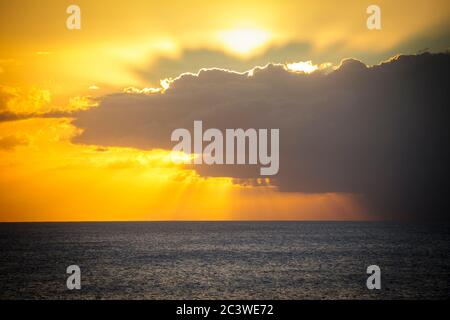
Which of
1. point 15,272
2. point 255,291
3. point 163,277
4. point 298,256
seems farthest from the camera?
point 298,256

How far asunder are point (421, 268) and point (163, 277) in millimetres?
41216

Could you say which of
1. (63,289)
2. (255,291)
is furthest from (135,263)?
(255,291)

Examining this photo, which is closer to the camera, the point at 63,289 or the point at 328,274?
the point at 63,289

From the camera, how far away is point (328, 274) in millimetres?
68625

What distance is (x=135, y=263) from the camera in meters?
85.0
